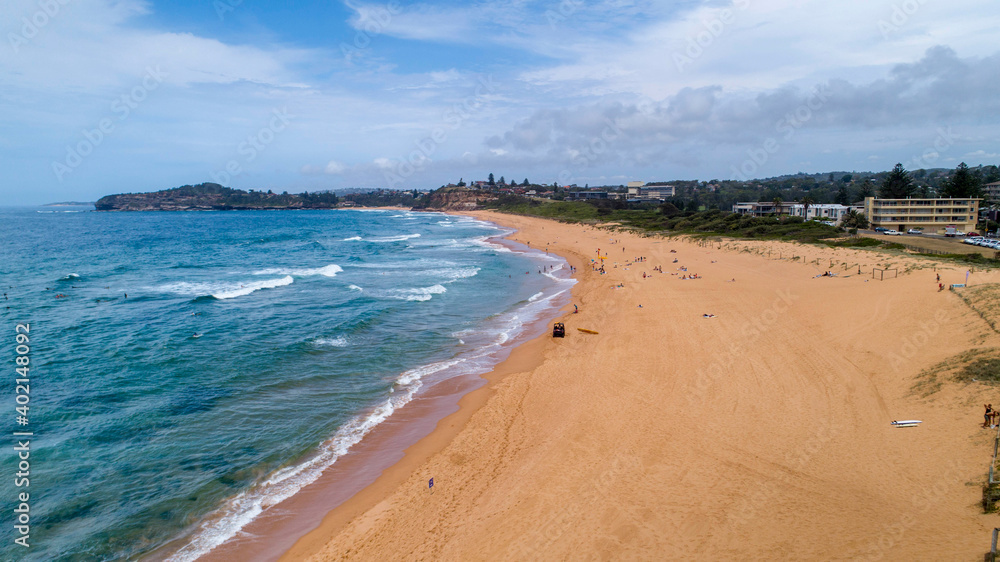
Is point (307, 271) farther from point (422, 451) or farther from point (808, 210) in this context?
point (808, 210)

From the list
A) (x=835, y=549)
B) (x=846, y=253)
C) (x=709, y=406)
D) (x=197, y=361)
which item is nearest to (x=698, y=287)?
(x=846, y=253)

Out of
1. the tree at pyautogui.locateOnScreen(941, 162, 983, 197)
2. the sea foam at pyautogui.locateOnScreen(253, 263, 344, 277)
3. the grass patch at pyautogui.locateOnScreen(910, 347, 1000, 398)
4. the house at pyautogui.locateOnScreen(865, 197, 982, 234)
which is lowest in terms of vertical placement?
the grass patch at pyautogui.locateOnScreen(910, 347, 1000, 398)

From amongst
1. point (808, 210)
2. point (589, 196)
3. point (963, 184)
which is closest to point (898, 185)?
point (963, 184)

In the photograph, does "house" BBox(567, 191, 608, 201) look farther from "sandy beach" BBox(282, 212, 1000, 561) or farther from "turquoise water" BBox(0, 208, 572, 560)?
"sandy beach" BBox(282, 212, 1000, 561)

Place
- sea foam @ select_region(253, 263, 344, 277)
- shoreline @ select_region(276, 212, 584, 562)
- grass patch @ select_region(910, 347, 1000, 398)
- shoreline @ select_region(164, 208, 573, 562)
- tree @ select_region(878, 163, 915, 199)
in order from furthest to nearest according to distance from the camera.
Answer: tree @ select_region(878, 163, 915, 199) → sea foam @ select_region(253, 263, 344, 277) → grass patch @ select_region(910, 347, 1000, 398) → shoreline @ select_region(276, 212, 584, 562) → shoreline @ select_region(164, 208, 573, 562)

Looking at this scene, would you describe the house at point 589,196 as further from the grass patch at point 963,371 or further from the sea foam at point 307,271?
the grass patch at point 963,371

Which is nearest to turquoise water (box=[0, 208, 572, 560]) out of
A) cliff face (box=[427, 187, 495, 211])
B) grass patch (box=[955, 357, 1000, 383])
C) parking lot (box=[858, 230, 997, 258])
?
grass patch (box=[955, 357, 1000, 383])

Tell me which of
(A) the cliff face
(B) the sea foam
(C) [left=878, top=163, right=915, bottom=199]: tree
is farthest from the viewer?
(A) the cliff face

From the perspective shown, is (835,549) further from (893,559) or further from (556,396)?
(556,396)

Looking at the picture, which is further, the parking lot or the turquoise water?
the parking lot
